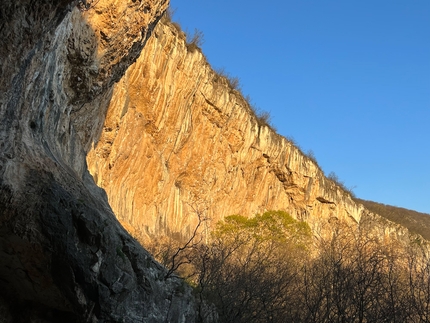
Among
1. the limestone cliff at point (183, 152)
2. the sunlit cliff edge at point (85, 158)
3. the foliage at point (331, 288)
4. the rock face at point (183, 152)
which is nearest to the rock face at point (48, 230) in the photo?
the sunlit cliff edge at point (85, 158)

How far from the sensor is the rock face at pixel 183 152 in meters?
19.5

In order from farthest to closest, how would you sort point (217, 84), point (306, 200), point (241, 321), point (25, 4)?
point (306, 200)
point (217, 84)
point (241, 321)
point (25, 4)

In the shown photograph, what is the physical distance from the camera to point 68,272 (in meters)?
4.55

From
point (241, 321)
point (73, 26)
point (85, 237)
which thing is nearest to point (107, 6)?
point (73, 26)

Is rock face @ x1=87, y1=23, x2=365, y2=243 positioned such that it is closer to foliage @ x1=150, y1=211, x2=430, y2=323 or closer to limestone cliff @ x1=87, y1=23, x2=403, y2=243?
limestone cliff @ x1=87, y1=23, x2=403, y2=243

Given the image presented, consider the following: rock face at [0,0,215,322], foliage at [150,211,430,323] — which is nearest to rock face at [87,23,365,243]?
foliage at [150,211,430,323]

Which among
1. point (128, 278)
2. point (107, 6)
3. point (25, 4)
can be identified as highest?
point (107, 6)

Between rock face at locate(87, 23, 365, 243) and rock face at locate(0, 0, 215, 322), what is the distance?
1216 centimetres

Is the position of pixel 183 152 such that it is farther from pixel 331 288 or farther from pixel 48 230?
pixel 48 230

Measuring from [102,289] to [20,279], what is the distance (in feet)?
2.99

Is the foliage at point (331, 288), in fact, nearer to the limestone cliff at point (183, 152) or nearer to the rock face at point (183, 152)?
the limestone cliff at point (183, 152)

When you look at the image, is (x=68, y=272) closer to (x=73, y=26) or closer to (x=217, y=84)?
(x=73, y=26)

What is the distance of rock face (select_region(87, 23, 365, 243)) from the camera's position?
19.5 m

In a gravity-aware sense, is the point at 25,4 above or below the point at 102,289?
above
